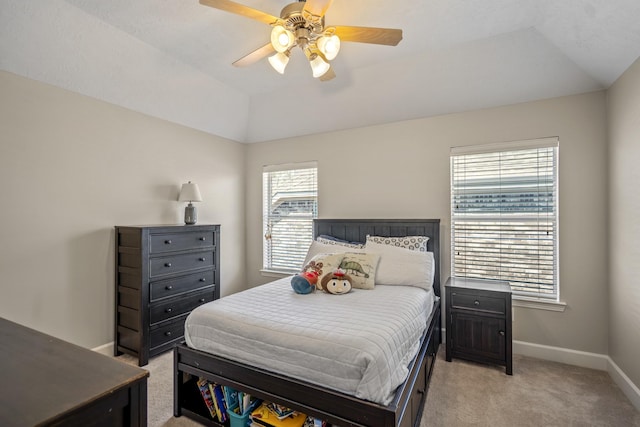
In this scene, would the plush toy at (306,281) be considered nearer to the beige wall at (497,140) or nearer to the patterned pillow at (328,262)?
the patterned pillow at (328,262)

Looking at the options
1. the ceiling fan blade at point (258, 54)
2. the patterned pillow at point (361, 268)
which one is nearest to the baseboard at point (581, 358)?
the patterned pillow at point (361, 268)

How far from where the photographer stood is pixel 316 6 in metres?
1.67

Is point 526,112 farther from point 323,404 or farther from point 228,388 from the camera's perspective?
point 228,388

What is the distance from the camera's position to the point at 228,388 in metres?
1.88

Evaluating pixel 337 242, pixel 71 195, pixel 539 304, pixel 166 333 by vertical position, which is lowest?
pixel 166 333

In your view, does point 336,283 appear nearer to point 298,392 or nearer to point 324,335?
point 324,335

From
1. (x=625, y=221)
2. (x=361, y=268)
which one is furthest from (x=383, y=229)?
(x=625, y=221)

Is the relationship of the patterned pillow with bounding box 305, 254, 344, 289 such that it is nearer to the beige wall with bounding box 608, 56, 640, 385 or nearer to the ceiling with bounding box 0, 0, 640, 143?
the ceiling with bounding box 0, 0, 640, 143

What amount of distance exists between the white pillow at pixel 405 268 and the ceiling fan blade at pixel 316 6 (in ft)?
6.73

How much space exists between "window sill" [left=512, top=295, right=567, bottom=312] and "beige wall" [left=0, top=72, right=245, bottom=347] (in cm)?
376

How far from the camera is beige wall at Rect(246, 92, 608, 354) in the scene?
8.80 ft

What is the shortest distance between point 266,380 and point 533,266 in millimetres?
2686

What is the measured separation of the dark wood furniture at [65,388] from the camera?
740 millimetres

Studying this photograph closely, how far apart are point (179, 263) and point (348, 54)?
8.68 feet
